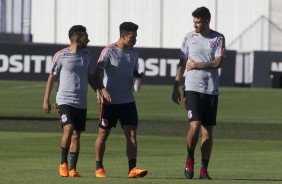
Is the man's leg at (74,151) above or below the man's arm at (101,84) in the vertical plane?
below

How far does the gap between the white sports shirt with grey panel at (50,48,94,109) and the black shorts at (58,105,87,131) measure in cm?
6

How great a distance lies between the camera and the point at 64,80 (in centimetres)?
1584

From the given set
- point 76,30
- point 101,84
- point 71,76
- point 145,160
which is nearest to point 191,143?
point 101,84

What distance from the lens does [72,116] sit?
15773 millimetres

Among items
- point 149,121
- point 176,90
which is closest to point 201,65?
point 176,90

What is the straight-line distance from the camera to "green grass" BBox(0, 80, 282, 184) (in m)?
16.1

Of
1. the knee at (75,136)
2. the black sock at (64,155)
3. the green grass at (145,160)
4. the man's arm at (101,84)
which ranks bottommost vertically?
the green grass at (145,160)

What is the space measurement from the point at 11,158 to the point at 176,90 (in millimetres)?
4229

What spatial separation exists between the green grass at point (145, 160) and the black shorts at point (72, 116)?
646 millimetres

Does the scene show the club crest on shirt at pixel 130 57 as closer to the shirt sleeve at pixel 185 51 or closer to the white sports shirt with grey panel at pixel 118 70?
the white sports shirt with grey panel at pixel 118 70

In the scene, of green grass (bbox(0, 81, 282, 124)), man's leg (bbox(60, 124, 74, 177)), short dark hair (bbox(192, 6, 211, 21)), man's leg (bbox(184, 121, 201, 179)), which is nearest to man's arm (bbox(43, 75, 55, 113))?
man's leg (bbox(60, 124, 74, 177))

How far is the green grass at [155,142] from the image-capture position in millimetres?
16141

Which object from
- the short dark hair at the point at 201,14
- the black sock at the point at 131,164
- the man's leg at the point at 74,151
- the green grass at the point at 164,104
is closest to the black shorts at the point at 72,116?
the man's leg at the point at 74,151

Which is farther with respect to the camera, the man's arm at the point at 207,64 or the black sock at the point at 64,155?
the black sock at the point at 64,155
